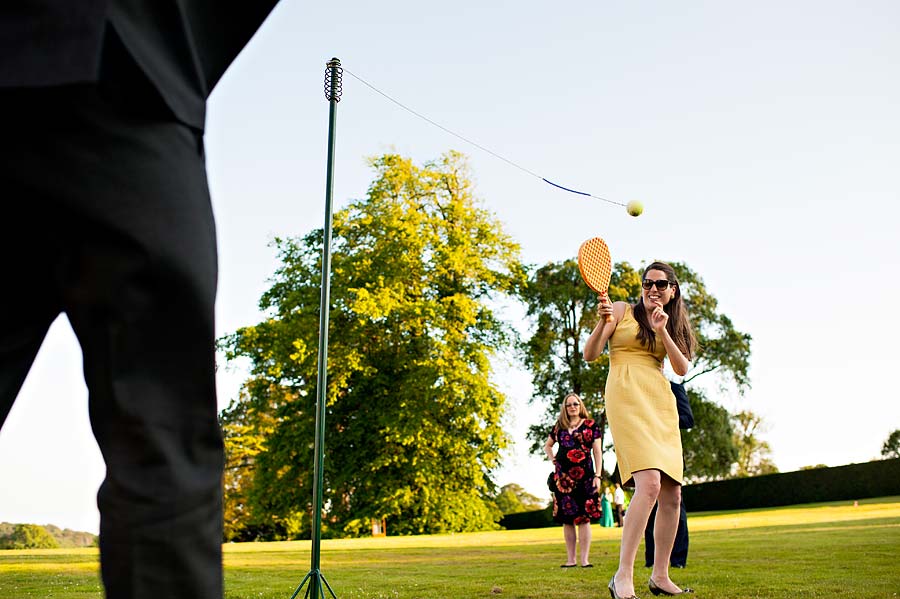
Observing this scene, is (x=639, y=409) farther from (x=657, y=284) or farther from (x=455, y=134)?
(x=455, y=134)

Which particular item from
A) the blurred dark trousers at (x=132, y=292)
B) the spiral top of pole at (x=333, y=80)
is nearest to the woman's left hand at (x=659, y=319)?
the spiral top of pole at (x=333, y=80)

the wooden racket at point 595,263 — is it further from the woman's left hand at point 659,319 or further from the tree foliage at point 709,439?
the tree foliage at point 709,439

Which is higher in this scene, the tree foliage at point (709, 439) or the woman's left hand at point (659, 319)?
the tree foliage at point (709, 439)

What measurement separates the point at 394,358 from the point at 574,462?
603 inches

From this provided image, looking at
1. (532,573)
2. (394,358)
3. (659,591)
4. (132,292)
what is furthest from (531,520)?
(132,292)

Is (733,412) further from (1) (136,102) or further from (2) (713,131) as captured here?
(1) (136,102)

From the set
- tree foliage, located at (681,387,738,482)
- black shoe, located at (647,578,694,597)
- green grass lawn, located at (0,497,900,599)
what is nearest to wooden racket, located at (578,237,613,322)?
black shoe, located at (647,578,694,597)

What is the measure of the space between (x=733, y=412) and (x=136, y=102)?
3520cm

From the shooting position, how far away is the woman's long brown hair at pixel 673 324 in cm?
556

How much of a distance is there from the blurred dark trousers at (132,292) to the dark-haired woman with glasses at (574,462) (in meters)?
9.14

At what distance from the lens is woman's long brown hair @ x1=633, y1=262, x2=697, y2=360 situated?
5559mm

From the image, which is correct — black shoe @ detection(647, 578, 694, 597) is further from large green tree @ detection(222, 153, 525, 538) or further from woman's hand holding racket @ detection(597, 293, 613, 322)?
large green tree @ detection(222, 153, 525, 538)

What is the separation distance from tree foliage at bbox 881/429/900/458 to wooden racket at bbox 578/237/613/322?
47.6m

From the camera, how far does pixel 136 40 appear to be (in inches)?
42.0
